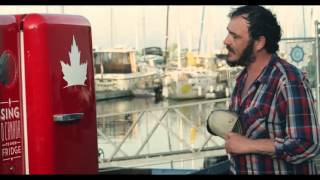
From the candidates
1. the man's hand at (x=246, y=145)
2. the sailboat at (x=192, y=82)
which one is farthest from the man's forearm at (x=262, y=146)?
the sailboat at (x=192, y=82)

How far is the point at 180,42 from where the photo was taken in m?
38.9

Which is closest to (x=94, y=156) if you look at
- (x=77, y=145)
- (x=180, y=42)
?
(x=77, y=145)

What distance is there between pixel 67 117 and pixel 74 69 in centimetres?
40

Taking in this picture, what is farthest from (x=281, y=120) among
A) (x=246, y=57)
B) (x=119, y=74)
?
(x=119, y=74)

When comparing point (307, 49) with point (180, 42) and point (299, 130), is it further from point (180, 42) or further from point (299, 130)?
point (180, 42)

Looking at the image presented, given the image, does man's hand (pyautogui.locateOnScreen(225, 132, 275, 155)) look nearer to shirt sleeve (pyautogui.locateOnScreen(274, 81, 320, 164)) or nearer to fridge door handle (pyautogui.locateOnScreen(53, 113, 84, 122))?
shirt sleeve (pyautogui.locateOnScreen(274, 81, 320, 164))

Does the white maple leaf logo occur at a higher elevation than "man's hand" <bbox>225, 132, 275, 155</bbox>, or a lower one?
higher

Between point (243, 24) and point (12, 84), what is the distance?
2191 mm

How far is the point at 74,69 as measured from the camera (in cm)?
492

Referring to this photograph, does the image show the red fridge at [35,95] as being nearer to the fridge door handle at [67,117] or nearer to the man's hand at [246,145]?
the fridge door handle at [67,117]

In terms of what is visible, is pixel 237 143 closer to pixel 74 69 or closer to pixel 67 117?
pixel 67 117

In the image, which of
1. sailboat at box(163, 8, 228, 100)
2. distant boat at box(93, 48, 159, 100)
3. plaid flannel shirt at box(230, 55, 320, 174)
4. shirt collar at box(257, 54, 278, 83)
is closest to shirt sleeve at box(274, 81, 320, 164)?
plaid flannel shirt at box(230, 55, 320, 174)

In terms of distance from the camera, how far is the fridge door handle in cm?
468

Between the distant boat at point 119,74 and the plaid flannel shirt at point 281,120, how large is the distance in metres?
41.3
